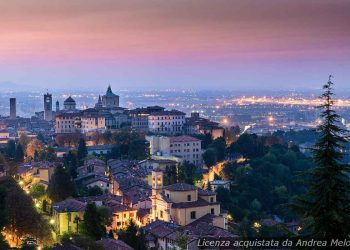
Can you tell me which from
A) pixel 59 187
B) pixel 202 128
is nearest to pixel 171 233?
pixel 59 187

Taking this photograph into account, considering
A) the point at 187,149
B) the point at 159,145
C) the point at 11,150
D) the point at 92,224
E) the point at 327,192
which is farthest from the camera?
the point at 11,150

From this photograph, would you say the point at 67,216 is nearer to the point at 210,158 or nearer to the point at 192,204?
the point at 192,204

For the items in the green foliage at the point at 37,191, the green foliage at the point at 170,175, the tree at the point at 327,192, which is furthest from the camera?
the green foliage at the point at 170,175

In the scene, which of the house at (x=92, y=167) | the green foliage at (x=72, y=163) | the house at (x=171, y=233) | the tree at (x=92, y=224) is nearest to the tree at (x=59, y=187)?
the green foliage at (x=72, y=163)

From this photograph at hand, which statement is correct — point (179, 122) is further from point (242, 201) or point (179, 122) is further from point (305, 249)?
point (305, 249)

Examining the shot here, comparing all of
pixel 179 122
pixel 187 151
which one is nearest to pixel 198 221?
pixel 187 151

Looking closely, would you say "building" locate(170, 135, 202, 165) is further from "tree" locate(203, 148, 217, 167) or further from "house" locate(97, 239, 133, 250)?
"house" locate(97, 239, 133, 250)

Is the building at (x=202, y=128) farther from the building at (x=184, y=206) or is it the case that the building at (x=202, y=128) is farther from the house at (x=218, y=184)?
the building at (x=184, y=206)

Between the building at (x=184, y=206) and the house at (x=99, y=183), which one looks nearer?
the building at (x=184, y=206)
